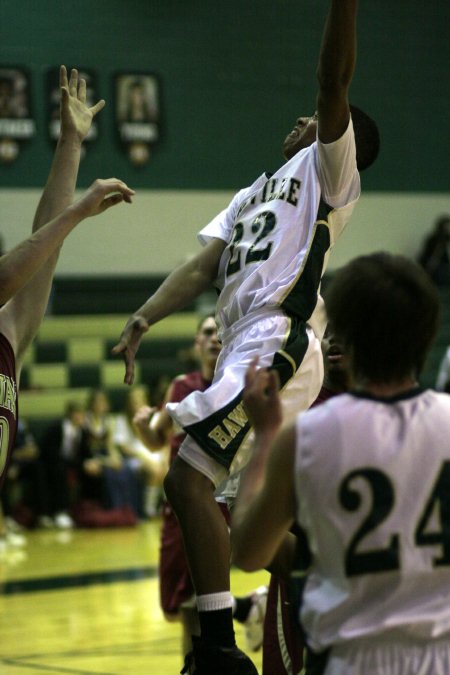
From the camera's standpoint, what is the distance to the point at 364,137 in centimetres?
380

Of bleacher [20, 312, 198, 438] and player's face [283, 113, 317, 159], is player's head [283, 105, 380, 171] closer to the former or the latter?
player's face [283, 113, 317, 159]

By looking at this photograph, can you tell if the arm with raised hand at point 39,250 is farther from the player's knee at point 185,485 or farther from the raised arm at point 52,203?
the player's knee at point 185,485

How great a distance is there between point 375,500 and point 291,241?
5.33 ft

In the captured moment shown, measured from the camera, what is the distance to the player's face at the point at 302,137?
378 centimetres

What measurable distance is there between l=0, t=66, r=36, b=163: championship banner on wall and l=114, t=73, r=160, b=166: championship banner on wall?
113 centimetres

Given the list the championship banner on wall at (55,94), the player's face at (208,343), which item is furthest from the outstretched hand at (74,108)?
the championship banner on wall at (55,94)

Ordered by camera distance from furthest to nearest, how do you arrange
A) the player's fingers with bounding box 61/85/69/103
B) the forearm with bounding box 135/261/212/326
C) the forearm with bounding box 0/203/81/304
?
the forearm with bounding box 135/261/212/326 → the player's fingers with bounding box 61/85/69/103 → the forearm with bounding box 0/203/81/304

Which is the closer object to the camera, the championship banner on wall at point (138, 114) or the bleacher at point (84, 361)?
the bleacher at point (84, 361)

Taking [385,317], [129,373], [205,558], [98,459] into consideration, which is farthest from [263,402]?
[98,459]

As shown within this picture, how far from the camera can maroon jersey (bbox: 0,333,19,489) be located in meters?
3.13

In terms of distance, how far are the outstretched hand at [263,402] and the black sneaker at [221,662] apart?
1.21m

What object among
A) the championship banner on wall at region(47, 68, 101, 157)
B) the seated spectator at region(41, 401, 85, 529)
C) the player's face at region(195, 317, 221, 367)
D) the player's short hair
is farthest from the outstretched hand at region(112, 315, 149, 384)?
the championship banner on wall at region(47, 68, 101, 157)

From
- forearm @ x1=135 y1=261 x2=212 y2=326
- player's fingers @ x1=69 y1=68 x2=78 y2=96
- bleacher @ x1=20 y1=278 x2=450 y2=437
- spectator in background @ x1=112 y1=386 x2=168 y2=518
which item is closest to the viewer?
player's fingers @ x1=69 y1=68 x2=78 y2=96

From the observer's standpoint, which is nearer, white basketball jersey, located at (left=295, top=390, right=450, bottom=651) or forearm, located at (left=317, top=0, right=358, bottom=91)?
white basketball jersey, located at (left=295, top=390, right=450, bottom=651)
